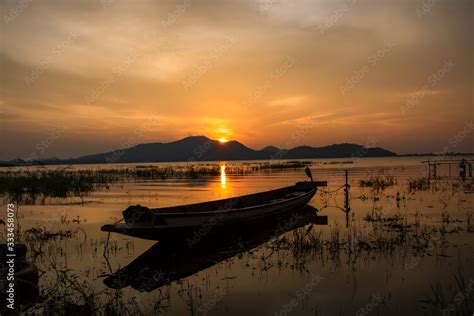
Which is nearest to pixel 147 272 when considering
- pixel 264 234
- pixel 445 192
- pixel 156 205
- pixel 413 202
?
pixel 264 234

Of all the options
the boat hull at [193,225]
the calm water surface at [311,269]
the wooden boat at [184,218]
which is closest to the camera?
the calm water surface at [311,269]

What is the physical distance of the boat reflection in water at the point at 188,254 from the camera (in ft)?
32.9

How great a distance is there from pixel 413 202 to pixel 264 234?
1144cm

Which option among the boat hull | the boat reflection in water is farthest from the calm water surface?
the boat hull

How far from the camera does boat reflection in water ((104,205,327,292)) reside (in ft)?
32.9

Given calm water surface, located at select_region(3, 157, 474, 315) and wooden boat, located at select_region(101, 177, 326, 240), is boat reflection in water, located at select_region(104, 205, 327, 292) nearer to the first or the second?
calm water surface, located at select_region(3, 157, 474, 315)

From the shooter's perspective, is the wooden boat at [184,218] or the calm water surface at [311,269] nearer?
the calm water surface at [311,269]

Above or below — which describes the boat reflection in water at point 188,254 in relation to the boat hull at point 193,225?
below

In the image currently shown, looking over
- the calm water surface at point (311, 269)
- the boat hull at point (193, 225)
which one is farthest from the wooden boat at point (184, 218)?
the calm water surface at point (311, 269)

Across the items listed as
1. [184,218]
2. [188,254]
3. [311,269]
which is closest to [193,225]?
[184,218]

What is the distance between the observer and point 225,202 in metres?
17.8

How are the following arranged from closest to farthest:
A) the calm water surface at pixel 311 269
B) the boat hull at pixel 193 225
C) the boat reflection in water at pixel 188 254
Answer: the calm water surface at pixel 311 269 < the boat reflection in water at pixel 188 254 < the boat hull at pixel 193 225

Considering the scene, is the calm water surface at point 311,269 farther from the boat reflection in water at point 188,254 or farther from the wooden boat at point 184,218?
the wooden boat at point 184,218

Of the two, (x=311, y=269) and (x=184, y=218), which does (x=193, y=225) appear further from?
(x=311, y=269)
